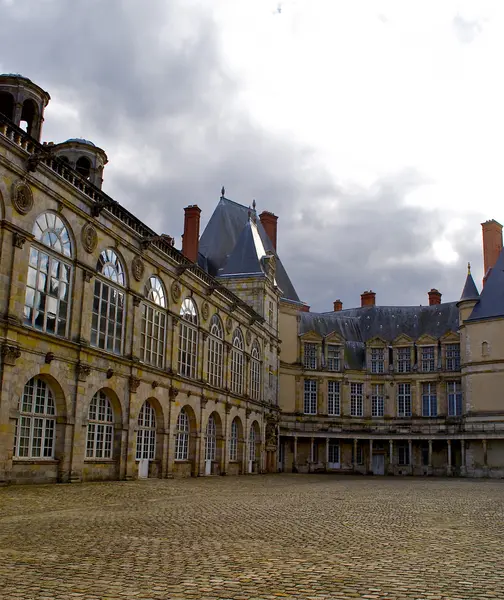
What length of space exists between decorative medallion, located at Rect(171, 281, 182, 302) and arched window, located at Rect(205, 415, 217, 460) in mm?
7342

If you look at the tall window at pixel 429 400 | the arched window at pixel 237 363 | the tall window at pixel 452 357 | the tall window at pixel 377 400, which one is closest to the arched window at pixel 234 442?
the arched window at pixel 237 363

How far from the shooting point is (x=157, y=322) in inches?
1094

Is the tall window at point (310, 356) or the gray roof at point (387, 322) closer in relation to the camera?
the tall window at point (310, 356)

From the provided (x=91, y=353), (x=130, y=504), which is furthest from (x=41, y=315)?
(x=130, y=504)

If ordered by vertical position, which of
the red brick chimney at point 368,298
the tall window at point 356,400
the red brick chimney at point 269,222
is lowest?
the tall window at point 356,400

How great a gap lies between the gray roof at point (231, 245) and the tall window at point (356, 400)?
27.1 feet

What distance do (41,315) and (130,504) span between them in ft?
25.1

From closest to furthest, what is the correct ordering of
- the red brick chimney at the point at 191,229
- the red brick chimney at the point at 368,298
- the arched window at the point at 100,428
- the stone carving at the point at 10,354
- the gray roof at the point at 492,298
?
the stone carving at the point at 10,354
the arched window at the point at 100,428
the red brick chimney at the point at 191,229
the gray roof at the point at 492,298
the red brick chimney at the point at 368,298

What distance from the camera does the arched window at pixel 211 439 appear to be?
33.6 metres

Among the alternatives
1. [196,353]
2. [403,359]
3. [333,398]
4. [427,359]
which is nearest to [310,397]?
[333,398]

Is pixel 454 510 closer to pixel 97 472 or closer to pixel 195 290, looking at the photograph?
pixel 97 472

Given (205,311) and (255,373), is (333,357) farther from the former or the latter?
(205,311)

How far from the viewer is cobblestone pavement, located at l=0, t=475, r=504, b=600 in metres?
6.03

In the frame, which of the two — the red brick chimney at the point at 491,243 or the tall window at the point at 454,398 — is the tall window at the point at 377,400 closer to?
the tall window at the point at 454,398
